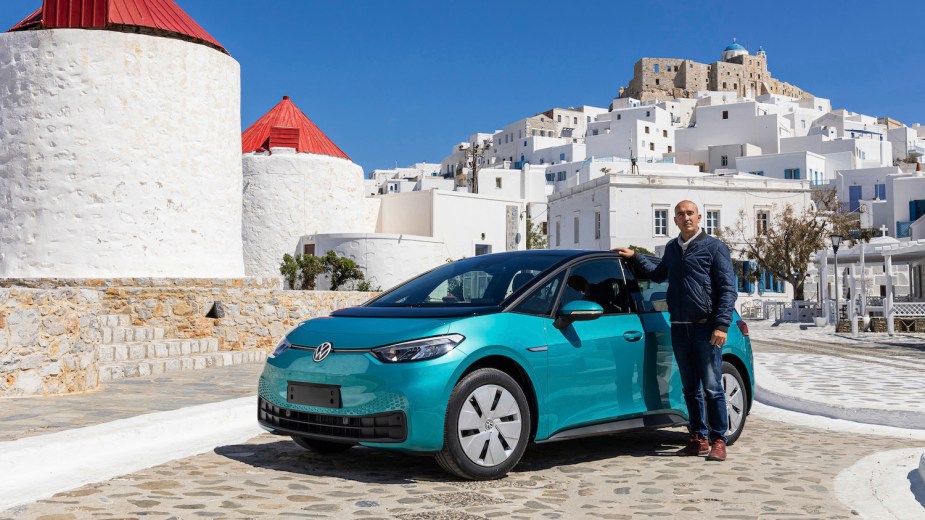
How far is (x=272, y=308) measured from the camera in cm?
1587

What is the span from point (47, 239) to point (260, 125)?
24.1 meters

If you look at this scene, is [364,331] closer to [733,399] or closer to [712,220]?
[733,399]

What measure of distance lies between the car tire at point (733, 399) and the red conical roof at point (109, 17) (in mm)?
13148

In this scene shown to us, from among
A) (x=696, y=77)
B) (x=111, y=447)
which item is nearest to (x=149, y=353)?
(x=111, y=447)

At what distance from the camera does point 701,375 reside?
632cm

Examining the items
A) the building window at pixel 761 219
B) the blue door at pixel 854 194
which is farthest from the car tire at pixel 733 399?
the blue door at pixel 854 194

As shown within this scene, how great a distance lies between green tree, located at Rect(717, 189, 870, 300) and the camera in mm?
40312

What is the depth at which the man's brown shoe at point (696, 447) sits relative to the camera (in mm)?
6418

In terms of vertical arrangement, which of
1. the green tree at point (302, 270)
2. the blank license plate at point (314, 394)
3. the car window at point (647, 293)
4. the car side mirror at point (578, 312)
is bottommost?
the blank license plate at point (314, 394)

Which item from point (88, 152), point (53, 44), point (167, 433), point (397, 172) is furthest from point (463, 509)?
point (397, 172)

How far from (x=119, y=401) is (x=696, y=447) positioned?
548 cm

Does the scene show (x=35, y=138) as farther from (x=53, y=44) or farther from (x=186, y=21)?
(x=186, y=21)

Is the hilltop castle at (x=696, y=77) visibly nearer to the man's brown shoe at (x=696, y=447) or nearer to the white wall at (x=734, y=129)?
the white wall at (x=734, y=129)

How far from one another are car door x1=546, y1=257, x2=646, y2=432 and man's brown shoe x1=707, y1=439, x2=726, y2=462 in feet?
1.85
